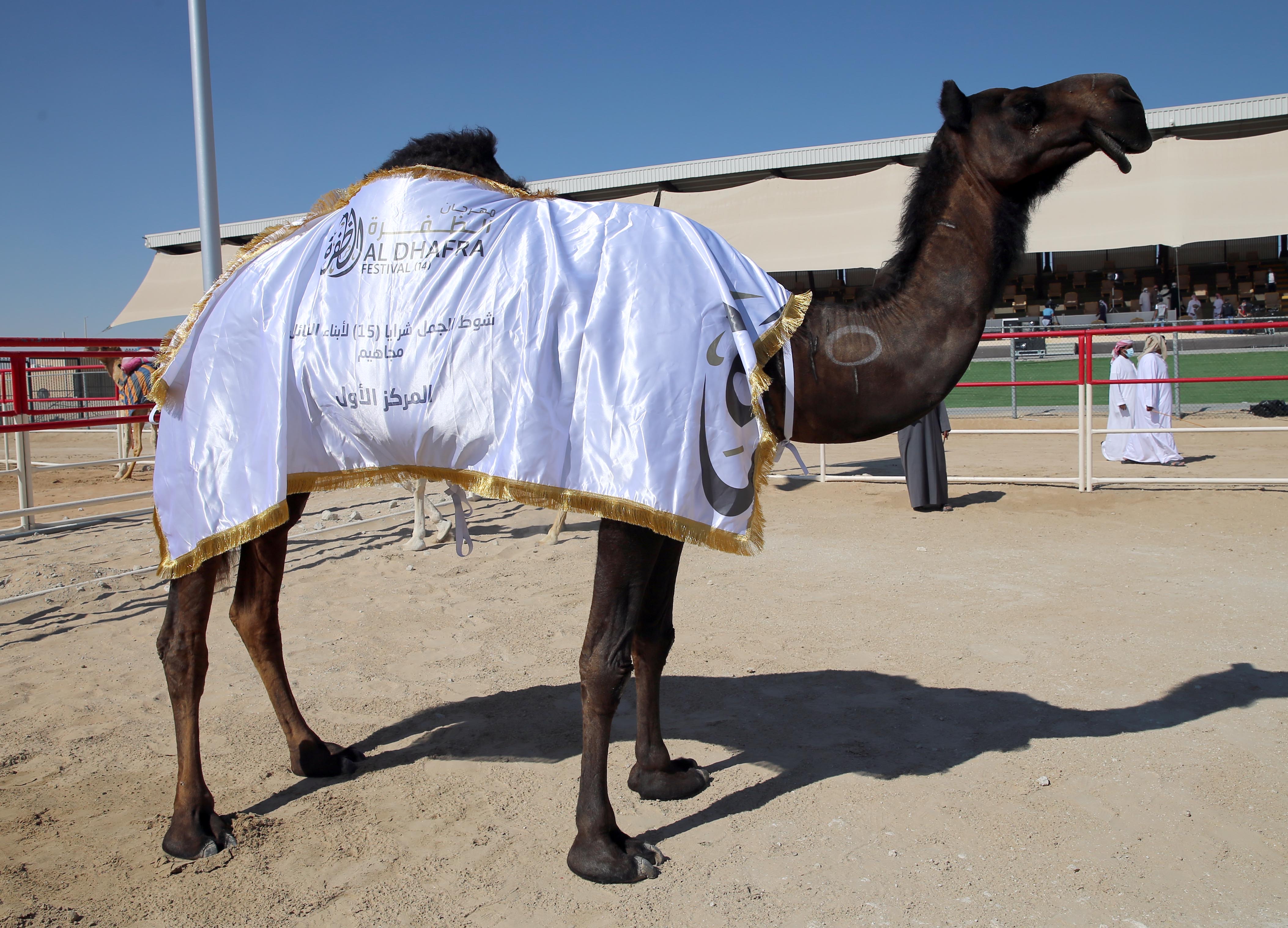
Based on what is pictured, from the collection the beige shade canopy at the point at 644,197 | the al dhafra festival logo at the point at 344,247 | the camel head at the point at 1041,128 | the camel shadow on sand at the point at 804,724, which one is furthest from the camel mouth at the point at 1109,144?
the beige shade canopy at the point at 644,197

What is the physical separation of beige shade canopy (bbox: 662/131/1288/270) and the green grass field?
10.6 feet

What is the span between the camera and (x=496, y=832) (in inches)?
113

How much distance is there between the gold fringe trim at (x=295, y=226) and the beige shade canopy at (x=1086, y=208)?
1457 centimetres

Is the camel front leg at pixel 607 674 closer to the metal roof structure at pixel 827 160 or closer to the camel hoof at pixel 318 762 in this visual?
the camel hoof at pixel 318 762

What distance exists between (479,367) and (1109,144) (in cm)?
196

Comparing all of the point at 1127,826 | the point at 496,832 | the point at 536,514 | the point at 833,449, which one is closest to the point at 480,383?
the point at 496,832

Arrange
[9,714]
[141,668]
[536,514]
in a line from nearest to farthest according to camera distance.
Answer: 1. [9,714]
2. [141,668]
3. [536,514]

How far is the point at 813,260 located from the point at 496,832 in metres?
20.8

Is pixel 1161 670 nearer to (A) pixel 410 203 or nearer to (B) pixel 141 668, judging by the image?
(A) pixel 410 203

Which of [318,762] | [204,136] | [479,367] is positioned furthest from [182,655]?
[204,136]

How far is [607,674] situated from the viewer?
2.65 metres

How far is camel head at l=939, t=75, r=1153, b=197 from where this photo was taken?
245 centimetres

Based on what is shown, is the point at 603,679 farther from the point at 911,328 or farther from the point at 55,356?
the point at 55,356

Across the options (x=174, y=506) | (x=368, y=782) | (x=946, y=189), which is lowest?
(x=368, y=782)
